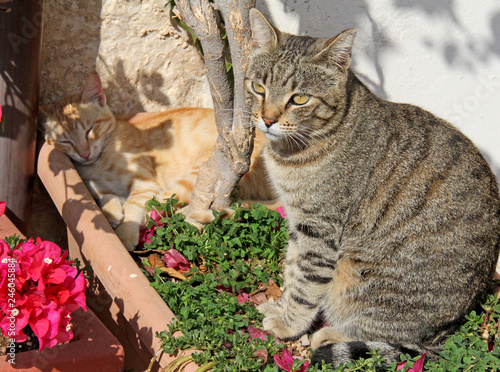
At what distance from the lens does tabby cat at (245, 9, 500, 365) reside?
2367mm

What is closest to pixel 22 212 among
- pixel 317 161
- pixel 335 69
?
pixel 317 161

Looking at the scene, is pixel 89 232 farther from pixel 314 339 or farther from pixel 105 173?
pixel 314 339

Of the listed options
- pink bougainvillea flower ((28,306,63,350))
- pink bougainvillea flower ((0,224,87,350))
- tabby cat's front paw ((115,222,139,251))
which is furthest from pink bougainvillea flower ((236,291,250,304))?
pink bougainvillea flower ((28,306,63,350))

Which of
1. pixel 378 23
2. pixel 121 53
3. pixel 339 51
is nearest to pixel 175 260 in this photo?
pixel 339 51

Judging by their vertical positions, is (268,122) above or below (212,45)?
below

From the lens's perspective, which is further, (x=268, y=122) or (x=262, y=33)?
(x=262, y=33)

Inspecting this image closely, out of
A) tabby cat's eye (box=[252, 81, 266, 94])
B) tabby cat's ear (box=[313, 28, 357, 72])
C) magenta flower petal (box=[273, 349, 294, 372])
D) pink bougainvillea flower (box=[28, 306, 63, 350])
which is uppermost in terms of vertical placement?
tabby cat's ear (box=[313, 28, 357, 72])

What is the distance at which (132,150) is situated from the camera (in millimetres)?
3754

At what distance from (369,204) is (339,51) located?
76cm

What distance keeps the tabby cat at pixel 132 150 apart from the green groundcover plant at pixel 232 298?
282 mm

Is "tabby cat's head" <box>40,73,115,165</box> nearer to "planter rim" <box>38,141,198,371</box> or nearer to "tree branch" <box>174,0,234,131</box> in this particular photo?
"planter rim" <box>38,141,198,371</box>

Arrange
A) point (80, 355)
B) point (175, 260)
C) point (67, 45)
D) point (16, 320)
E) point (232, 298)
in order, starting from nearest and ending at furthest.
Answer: point (16, 320) < point (80, 355) < point (232, 298) < point (175, 260) < point (67, 45)

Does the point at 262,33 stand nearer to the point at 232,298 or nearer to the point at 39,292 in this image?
the point at 232,298

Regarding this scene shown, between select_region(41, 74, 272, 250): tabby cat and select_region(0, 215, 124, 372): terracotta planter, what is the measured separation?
1078 mm
